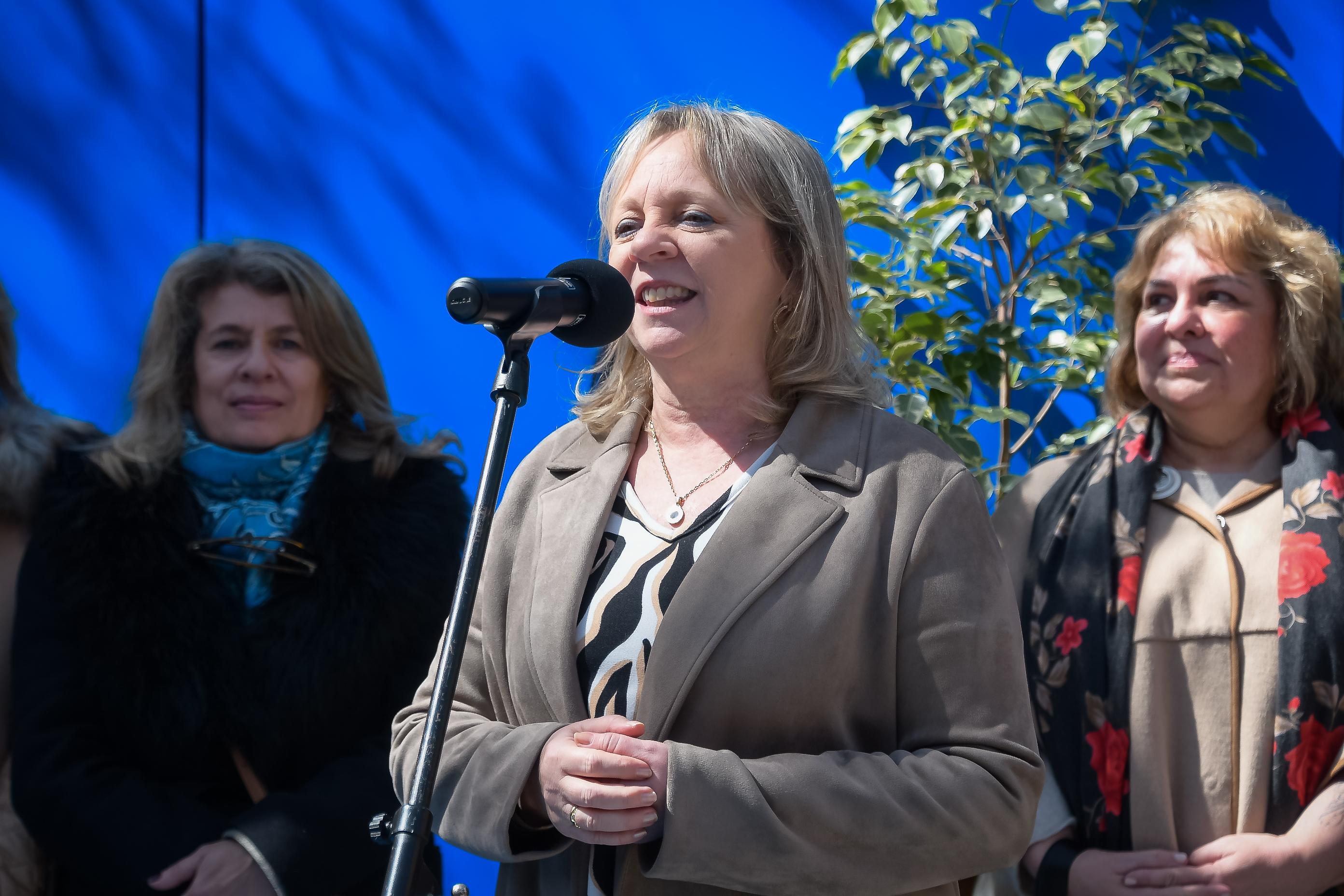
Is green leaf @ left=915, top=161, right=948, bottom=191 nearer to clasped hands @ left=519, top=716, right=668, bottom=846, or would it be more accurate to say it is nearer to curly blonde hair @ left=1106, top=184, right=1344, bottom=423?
curly blonde hair @ left=1106, top=184, right=1344, bottom=423

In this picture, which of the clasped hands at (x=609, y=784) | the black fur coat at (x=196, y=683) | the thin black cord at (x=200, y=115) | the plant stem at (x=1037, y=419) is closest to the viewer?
the clasped hands at (x=609, y=784)

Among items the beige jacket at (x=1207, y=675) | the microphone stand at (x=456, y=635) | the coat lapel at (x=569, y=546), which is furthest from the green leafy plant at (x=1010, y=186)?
the microphone stand at (x=456, y=635)

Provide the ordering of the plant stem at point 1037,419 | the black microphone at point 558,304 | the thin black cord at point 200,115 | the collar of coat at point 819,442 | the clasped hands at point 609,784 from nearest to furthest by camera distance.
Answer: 1. the black microphone at point 558,304
2. the clasped hands at point 609,784
3. the collar of coat at point 819,442
4. the plant stem at point 1037,419
5. the thin black cord at point 200,115

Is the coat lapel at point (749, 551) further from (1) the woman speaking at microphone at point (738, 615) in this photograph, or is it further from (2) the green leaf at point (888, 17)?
(2) the green leaf at point (888, 17)

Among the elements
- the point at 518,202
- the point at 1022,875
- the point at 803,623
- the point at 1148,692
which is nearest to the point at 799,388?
the point at 803,623

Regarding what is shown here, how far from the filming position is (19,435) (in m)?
2.49

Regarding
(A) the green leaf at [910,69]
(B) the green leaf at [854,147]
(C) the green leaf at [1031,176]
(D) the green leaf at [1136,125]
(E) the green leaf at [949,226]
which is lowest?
(E) the green leaf at [949,226]

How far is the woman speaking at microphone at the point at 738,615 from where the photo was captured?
1385mm

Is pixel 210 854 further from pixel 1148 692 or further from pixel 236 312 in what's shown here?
pixel 1148 692

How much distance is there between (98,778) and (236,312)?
3.09 feet

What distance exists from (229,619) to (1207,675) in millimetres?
1762

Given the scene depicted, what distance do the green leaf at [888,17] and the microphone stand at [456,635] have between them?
5.95 feet

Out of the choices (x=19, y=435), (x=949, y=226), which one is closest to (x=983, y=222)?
(x=949, y=226)

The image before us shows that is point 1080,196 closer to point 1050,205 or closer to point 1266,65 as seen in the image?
point 1050,205
